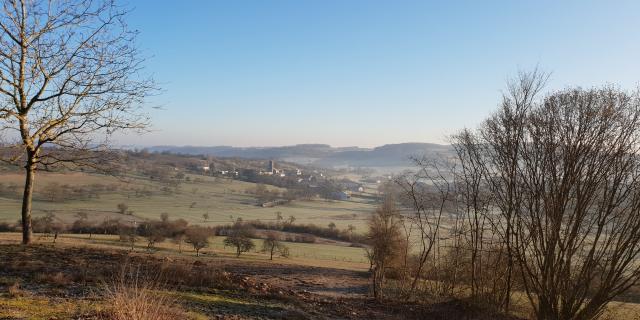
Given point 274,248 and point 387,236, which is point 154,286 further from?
point 274,248

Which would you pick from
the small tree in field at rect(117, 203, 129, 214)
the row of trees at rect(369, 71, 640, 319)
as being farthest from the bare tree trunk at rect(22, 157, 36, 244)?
the small tree in field at rect(117, 203, 129, 214)

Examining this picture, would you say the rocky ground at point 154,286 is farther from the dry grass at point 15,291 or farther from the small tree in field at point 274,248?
the small tree in field at point 274,248

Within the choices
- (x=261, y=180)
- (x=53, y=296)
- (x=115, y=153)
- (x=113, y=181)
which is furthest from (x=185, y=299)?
(x=261, y=180)

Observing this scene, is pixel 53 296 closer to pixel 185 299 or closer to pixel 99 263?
pixel 185 299

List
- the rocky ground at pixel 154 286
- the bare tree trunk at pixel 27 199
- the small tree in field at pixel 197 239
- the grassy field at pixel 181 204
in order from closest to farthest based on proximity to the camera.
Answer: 1. the rocky ground at pixel 154 286
2. the bare tree trunk at pixel 27 199
3. the small tree in field at pixel 197 239
4. the grassy field at pixel 181 204

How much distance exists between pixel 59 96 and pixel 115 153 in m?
2.55

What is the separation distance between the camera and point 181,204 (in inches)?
3113

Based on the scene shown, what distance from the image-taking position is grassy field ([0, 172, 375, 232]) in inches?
2484

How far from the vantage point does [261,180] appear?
11556 cm

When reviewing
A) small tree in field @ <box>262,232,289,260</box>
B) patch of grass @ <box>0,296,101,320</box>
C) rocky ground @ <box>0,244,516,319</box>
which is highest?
patch of grass @ <box>0,296,101,320</box>

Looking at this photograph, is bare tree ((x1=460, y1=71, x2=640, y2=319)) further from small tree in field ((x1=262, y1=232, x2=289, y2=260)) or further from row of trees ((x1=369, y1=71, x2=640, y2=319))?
small tree in field ((x1=262, y1=232, x2=289, y2=260))

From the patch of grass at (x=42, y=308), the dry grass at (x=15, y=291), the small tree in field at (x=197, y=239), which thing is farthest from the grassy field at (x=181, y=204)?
the patch of grass at (x=42, y=308)

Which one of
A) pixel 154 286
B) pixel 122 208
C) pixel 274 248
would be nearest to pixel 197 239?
pixel 274 248

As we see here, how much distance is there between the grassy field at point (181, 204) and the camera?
63094 millimetres
